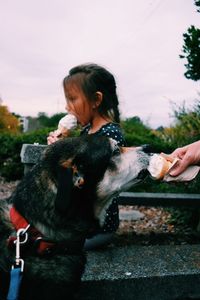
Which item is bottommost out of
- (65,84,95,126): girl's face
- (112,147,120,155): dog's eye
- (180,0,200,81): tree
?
(112,147,120,155): dog's eye

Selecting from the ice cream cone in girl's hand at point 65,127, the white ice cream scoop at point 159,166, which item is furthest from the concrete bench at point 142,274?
the white ice cream scoop at point 159,166

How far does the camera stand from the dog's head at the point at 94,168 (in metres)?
2.61

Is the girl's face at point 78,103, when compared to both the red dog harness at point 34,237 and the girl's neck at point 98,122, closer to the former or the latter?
the girl's neck at point 98,122

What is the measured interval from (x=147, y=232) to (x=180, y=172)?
119 inches

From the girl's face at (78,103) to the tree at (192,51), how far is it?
6.36ft

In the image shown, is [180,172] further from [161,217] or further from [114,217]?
[161,217]

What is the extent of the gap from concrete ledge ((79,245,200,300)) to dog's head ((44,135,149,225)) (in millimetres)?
817

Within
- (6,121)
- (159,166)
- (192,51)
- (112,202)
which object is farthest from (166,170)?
(6,121)

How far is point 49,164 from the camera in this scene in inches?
107

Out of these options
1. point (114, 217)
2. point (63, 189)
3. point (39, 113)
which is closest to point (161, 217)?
point (114, 217)

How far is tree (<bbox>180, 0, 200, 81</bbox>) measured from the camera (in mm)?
5004

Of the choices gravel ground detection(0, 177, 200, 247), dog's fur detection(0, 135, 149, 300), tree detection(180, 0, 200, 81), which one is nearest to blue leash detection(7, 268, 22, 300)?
dog's fur detection(0, 135, 149, 300)

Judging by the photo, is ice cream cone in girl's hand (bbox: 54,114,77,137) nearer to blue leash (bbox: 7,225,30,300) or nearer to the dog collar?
the dog collar

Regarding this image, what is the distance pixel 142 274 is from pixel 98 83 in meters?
1.86
